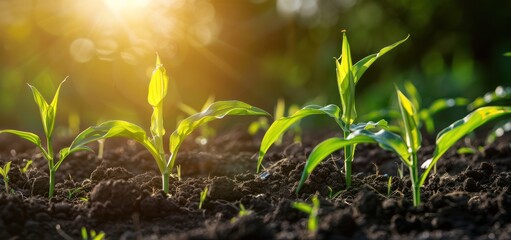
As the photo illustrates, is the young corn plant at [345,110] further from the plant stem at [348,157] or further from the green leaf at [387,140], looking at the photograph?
the green leaf at [387,140]

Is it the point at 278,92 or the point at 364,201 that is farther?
the point at 278,92

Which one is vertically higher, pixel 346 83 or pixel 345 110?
pixel 346 83

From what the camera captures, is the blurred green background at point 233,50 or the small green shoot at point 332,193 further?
the blurred green background at point 233,50

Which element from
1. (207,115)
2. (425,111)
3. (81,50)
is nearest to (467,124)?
(207,115)

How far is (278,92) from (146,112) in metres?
2.23

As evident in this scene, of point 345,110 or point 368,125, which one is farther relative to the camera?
point 345,110

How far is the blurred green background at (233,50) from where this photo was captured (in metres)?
8.52

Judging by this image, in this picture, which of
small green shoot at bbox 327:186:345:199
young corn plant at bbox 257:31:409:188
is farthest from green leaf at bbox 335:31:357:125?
small green shoot at bbox 327:186:345:199

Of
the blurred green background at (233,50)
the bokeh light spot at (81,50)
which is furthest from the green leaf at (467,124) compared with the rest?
the bokeh light spot at (81,50)

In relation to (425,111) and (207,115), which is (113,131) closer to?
(207,115)

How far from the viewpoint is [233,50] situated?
9.84 m

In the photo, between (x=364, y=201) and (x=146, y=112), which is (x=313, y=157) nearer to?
(x=364, y=201)

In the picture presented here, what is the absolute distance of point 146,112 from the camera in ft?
28.4

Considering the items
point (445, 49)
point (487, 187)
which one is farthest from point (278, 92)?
point (487, 187)
